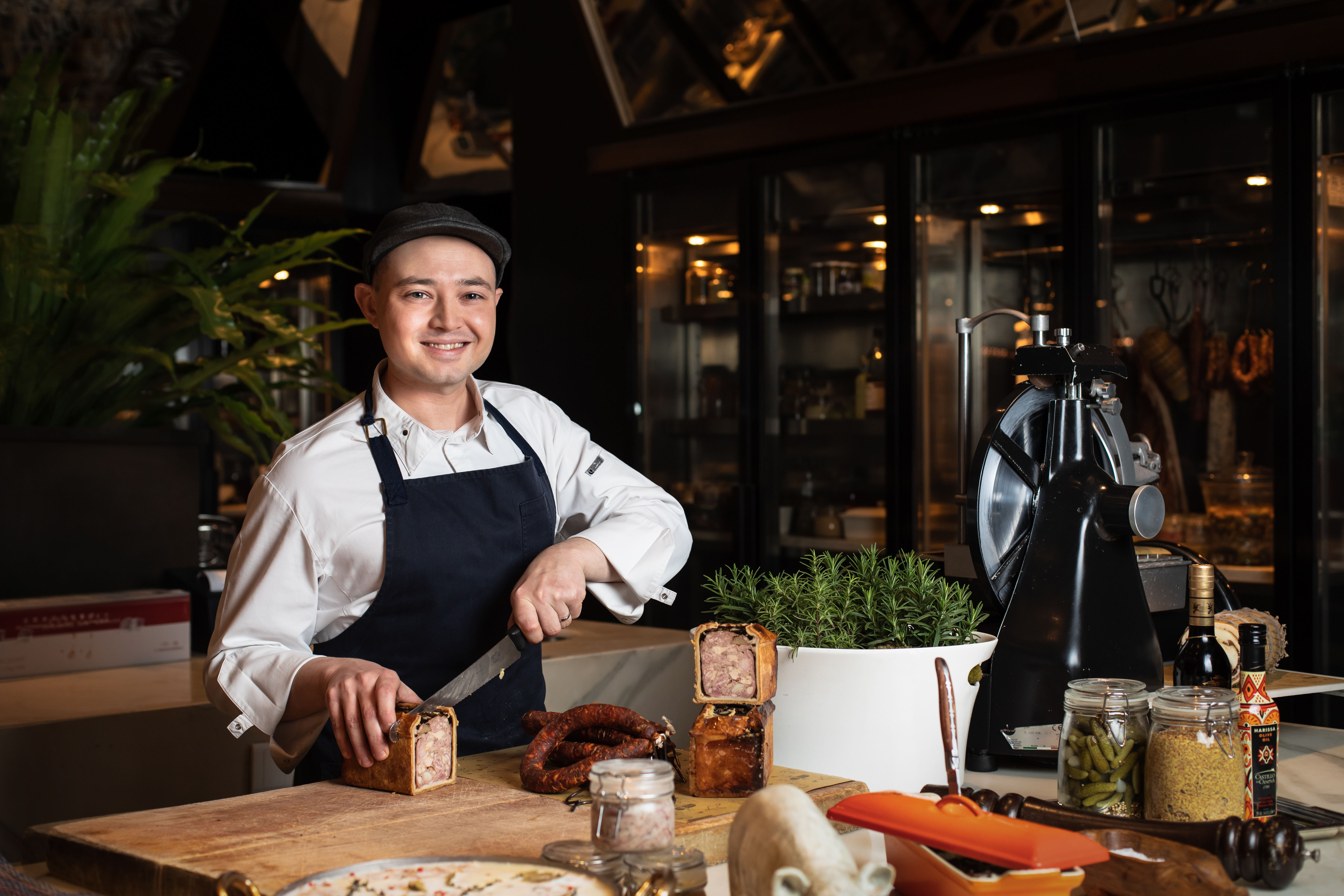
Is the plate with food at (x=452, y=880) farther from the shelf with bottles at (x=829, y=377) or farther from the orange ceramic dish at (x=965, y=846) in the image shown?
the shelf with bottles at (x=829, y=377)

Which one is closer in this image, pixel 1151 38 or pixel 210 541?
pixel 210 541

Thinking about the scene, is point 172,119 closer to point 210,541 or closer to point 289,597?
point 210,541

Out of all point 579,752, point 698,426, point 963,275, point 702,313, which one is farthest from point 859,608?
point 702,313

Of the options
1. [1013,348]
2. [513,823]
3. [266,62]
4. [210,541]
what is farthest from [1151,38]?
[266,62]

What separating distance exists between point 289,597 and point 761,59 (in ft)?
11.3

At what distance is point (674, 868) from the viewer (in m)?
0.87

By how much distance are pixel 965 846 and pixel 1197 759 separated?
14.9 inches

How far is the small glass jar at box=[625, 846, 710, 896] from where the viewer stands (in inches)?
33.6

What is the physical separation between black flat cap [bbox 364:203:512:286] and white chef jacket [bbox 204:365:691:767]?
0.17m

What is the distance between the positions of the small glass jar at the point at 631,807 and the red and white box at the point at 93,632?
63.7 inches

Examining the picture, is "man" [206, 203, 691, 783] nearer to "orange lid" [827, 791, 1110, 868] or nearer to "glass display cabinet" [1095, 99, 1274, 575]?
"orange lid" [827, 791, 1110, 868]

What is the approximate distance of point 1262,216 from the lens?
3.62 metres

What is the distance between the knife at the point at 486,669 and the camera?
4.15 feet

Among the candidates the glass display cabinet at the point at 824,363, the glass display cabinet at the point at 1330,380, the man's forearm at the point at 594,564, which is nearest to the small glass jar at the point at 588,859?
the man's forearm at the point at 594,564
